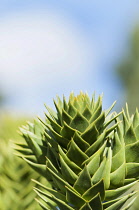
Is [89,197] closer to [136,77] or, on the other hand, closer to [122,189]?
[122,189]

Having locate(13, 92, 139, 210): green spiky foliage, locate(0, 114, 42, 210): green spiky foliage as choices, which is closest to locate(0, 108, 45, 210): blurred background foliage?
locate(0, 114, 42, 210): green spiky foliage

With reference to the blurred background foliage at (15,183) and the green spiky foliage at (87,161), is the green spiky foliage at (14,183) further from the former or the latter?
the green spiky foliage at (87,161)

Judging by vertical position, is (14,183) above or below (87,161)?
above

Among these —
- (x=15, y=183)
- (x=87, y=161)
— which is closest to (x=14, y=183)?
(x=15, y=183)

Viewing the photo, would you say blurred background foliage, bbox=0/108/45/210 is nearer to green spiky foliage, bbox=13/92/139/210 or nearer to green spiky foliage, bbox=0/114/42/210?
green spiky foliage, bbox=0/114/42/210

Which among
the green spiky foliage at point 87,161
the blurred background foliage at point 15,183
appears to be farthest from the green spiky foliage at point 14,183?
the green spiky foliage at point 87,161

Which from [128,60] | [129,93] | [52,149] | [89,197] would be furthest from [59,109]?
[128,60]

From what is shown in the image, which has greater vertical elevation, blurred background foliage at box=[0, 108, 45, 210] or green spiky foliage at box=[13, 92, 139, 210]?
blurred background foliage at box=[0, 108, 45, 210]

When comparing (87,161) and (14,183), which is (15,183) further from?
(87,161)

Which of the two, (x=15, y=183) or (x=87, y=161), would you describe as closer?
(x=87, y=161)
